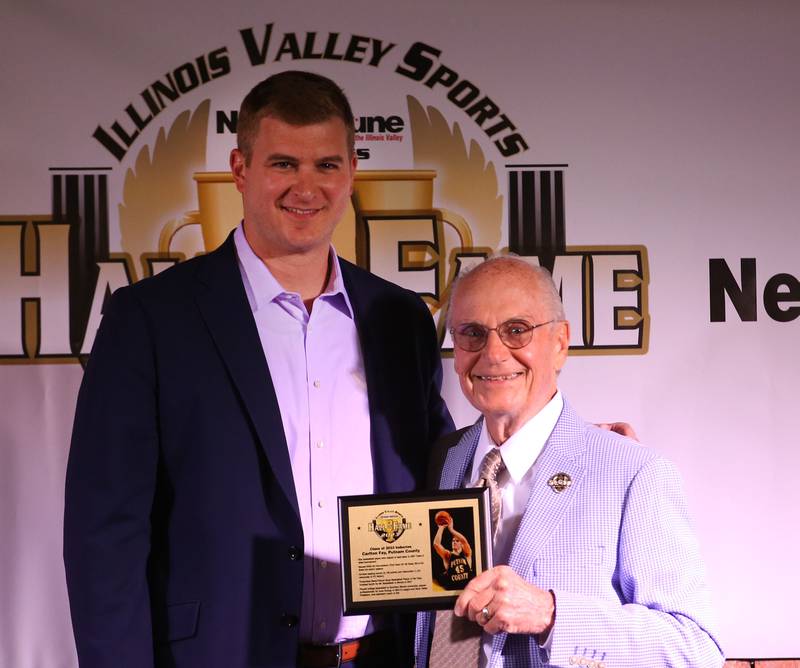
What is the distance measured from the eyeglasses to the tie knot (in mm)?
234

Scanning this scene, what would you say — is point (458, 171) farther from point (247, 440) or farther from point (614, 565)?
point (614, 565)

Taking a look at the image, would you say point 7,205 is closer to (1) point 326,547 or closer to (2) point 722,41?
(1) point 326,547

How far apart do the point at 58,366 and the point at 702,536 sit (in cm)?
226

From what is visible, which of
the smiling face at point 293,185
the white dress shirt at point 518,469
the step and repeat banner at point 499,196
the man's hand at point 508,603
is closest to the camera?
the man's hand at point 508,603

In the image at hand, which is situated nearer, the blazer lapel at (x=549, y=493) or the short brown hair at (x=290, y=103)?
the blazer lapel at (x=549, y=493)

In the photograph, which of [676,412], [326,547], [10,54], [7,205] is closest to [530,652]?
[326,547]

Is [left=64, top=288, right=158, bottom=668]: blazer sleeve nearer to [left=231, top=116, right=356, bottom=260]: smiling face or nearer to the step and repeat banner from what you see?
[left=231, top=116, right=356, bottom=260]: smiling face

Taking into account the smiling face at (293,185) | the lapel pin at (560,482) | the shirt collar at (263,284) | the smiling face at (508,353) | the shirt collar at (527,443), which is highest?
the smiling face at (293,185)

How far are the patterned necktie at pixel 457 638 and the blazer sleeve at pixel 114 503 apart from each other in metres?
0.67

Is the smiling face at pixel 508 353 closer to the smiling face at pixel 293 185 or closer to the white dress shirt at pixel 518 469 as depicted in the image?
the white dress shirt at pixel 518 469

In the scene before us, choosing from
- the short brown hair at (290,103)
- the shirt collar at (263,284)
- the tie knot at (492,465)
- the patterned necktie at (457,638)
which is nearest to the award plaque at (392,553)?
the patterned necktie at (457,638)

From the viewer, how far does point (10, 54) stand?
10.6ft

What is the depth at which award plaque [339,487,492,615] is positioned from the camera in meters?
2.00

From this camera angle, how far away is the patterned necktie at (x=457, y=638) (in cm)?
203
